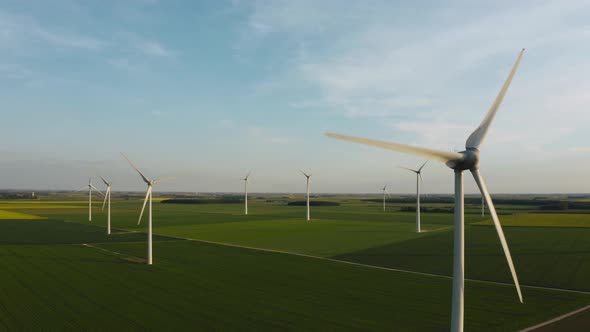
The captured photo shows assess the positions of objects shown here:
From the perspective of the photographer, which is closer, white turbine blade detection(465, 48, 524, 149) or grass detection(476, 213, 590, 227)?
white turbine blade detection(465, 48, 524, 149)

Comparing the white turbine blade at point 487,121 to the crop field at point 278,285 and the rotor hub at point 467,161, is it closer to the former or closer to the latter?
the rotor hub at point 467,161

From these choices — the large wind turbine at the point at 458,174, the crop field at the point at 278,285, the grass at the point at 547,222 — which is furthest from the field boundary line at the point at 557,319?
the grass at the point at 547,222

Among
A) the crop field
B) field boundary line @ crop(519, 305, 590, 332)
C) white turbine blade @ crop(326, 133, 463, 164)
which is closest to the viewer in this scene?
white turbine blade @ crop(326, 133, 463, 164)

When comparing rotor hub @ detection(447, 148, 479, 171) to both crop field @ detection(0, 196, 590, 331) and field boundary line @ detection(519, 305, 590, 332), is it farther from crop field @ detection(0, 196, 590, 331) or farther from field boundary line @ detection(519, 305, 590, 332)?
field boundary line @ detection(519, 305, 590, 332)

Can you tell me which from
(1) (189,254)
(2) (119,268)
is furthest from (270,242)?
(2) (119,268)

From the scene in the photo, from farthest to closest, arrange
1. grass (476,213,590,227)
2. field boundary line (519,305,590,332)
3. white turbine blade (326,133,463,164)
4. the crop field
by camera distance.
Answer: grass (476,213,590,227)
the crop field
field boundary line (519,305,590,332)
white turbine blade (326,133,463,164)

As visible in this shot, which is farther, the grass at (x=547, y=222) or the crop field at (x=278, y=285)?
the grass at (x=547, y=222)

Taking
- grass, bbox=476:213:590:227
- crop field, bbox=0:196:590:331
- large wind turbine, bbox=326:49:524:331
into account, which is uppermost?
large wind turbine, bbox=326:49:524:331

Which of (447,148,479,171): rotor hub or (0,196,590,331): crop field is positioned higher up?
(447,148,479,171): rotor hub

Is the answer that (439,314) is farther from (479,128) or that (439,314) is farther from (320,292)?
(479,128)

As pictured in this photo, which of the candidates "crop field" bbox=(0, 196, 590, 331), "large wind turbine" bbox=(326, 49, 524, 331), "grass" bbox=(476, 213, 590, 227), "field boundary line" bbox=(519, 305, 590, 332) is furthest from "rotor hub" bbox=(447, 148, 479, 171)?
"grass" bbox=(476, 213, 590, 227)

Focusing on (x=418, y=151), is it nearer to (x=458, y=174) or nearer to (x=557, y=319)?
(x=458, y=174)
